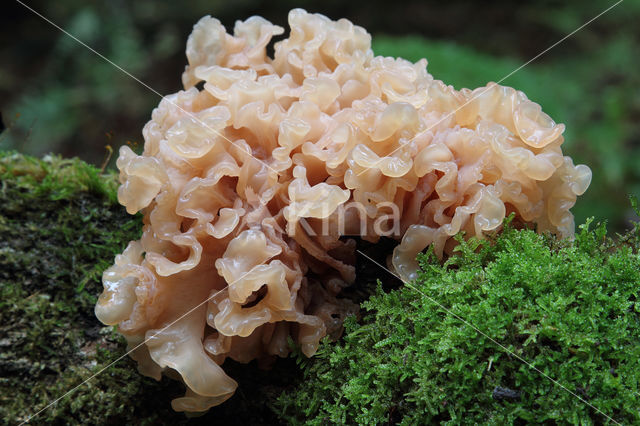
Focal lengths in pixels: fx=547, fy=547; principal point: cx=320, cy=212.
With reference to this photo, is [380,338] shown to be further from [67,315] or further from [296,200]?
[67,315]

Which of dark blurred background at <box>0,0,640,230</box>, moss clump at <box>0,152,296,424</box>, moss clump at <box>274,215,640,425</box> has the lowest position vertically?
dark blurred background at <box>0,0,640,230</box>

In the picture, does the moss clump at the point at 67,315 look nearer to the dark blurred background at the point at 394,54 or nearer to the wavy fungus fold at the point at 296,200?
the wavy fungus fold at the point at 296,200

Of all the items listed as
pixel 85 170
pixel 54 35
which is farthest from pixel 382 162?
pixel 54 35

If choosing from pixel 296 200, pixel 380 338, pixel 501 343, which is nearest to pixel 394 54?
pixel 296 200

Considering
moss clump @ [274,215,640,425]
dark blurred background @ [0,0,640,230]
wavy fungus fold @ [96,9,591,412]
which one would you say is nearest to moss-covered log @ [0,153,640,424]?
moss clump @ [274,215,640,425]

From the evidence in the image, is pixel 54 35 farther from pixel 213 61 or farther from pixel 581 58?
pixel 581 58

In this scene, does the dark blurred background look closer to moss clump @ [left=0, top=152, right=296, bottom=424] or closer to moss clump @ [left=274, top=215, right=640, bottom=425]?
moss clump @ [left=0, top=152, right=296, bottom=424]

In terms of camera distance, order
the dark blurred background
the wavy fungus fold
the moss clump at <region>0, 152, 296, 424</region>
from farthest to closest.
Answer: the dark blurred background, the moss clump at <region>0, 152, 296, 424</region>, the wavy fungus fold
